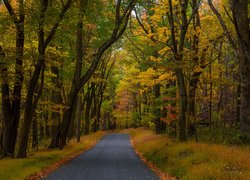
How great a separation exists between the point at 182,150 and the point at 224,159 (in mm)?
5063

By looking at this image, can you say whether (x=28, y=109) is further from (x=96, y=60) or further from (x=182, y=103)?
(x=182, y=103)

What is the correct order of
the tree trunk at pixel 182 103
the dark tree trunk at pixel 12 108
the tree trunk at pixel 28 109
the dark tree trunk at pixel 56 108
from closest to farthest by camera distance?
the tree trunk at pixel 28 109, the dark tree trunk at pixel 12 108, the tree trunk at pixel 182 103, the dark tree trunk at pixel 56 108

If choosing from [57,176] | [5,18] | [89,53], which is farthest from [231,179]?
[89,53]

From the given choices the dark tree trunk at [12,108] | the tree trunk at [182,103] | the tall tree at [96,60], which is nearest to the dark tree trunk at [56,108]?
the tall tree at [96,60]

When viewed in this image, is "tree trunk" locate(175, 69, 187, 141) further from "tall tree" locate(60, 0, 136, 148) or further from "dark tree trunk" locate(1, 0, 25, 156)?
"dark tree trunk" locate(1, 0, 25, 156)

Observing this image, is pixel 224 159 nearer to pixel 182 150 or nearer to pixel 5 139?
pixel 182 150

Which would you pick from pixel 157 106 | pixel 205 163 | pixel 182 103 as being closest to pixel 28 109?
pixel 182 103

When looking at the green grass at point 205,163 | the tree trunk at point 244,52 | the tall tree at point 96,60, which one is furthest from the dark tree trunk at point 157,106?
the tree trunk at point 244,52

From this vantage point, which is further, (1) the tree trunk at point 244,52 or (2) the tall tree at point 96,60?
(2) the tall tree at point 96,60

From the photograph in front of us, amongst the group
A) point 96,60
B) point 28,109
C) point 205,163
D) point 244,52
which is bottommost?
point 205,163

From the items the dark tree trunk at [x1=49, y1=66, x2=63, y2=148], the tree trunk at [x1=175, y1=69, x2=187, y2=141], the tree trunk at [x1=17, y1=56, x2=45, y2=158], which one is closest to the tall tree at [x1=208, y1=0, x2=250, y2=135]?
the tree trunk at [x1=175, y1=69, x2=187, y2=141]

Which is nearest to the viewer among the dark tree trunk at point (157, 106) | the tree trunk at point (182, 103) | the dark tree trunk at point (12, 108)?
the dark tree trunk at point (12, 108)

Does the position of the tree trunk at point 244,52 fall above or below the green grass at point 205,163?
above

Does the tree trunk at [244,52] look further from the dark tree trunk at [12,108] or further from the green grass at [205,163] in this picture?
the dark tree trunk at [12,108]
